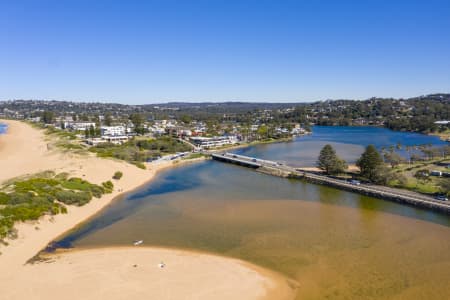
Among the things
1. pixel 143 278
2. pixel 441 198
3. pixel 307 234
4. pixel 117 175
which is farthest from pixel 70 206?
pixel 441 198

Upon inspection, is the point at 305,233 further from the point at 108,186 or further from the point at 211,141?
the point at 211,141

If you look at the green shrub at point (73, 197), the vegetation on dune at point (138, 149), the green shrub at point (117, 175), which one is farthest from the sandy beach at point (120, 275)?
the vegetation on dune at point (138, 149)

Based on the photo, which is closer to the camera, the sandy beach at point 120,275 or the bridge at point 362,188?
the sandy beach at point 120,275

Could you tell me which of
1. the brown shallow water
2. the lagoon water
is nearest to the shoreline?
the lagoon water

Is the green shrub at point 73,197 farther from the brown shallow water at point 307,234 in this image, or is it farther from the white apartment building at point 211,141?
the white apartment building at point 211,141

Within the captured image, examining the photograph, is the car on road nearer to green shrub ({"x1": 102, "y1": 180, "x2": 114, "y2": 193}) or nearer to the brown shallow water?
the brown shallow water

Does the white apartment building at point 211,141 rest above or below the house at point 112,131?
below
